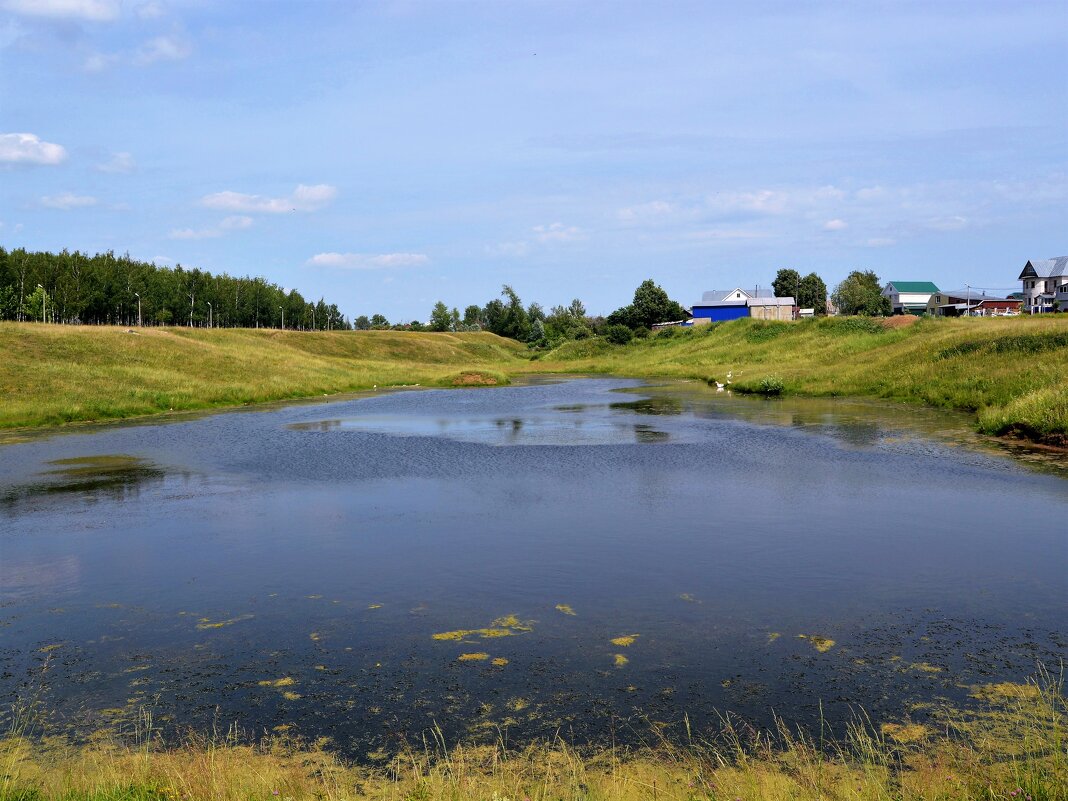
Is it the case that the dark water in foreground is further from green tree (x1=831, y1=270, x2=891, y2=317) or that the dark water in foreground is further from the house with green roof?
the house with green roof

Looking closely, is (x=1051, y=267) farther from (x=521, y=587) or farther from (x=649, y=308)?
(x=521, y=587)

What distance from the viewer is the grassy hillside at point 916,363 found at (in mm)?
34000

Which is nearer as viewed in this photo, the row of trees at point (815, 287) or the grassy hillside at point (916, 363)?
the grassy hillside at point (916, 363)

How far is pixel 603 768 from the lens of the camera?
813 centimetres

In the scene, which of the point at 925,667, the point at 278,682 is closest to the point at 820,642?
the point at 925,667

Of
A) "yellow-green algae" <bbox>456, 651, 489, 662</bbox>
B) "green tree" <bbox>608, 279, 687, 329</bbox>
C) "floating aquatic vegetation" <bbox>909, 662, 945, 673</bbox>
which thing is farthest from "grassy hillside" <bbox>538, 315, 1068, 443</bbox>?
"green tree" <bbox>608, 279, 687, 329</bbox>

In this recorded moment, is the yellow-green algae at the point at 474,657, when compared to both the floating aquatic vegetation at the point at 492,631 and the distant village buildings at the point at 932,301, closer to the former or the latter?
the floating aquatic vegetation at the point at 492,631

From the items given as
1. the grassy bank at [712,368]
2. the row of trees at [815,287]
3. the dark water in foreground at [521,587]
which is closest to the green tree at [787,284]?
the row of trees at [815,287]

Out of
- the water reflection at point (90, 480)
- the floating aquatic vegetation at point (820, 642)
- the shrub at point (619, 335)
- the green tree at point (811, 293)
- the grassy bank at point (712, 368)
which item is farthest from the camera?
the green tree at point (811, 293)

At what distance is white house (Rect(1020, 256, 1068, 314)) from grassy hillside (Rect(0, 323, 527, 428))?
87029mm

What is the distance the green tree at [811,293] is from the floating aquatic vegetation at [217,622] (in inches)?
6545

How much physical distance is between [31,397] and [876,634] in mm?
45541

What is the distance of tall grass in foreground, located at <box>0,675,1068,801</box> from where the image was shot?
7.32 metres

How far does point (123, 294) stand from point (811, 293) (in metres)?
126
